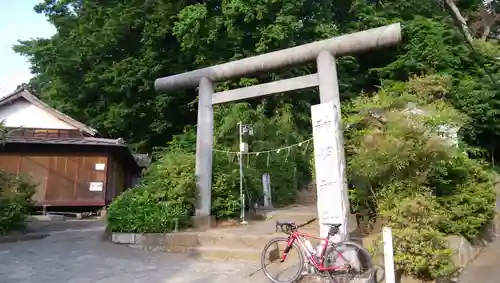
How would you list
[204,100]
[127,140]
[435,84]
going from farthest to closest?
[127,140]
[435,84]
[204,100]

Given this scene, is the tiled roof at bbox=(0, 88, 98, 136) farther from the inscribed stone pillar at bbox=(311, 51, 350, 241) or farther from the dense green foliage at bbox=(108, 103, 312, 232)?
the inscribed stone pillar at bbox=(311, 51, 350, 241)

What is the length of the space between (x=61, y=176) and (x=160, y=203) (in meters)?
11.4

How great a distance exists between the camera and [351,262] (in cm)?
643

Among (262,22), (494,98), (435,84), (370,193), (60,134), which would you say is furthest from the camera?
(60,134)

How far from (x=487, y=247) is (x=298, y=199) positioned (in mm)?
9477

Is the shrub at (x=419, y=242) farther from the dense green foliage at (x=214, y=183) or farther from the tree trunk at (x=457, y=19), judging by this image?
the tree trunk at (x=457, y=19)

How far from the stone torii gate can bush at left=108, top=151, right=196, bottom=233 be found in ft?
1.19

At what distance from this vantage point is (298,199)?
18.2 m

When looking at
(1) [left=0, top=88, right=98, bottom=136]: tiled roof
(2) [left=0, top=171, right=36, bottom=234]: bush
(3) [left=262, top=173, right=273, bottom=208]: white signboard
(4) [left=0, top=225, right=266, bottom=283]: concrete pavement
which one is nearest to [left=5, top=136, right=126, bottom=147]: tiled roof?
(1) [left=0, top=88, right=98, bottom=136]: tiled roof

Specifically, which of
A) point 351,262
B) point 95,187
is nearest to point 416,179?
point 351,262

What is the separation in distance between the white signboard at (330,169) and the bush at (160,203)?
15.0ft

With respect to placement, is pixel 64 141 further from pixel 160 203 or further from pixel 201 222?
pixel 201 222

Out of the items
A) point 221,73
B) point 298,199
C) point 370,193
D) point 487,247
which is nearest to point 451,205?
point 370,193

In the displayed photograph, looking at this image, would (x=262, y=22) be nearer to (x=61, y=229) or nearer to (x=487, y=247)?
(x=61, y=229)
